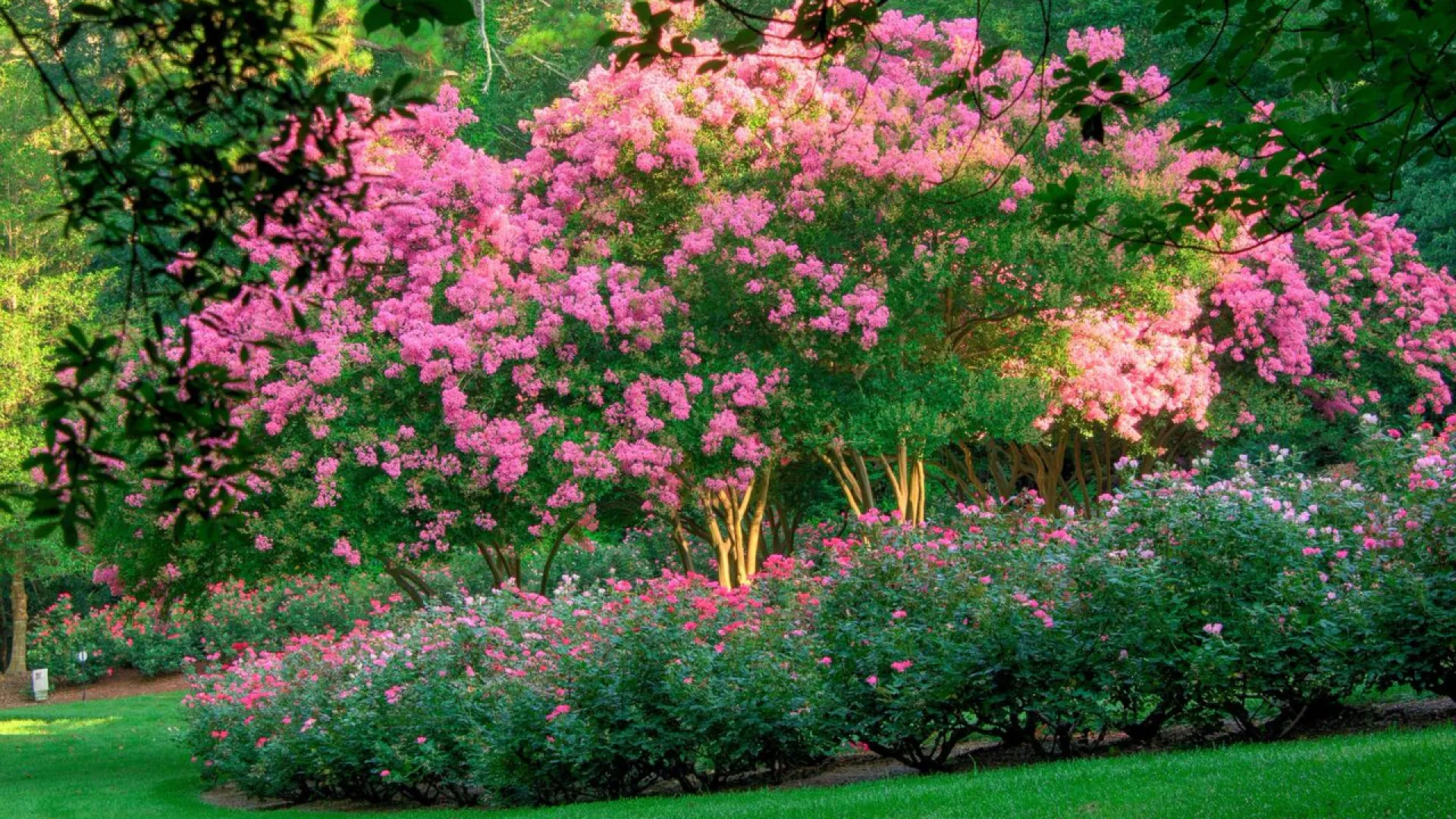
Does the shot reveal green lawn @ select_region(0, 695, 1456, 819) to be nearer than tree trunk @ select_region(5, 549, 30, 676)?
Yes

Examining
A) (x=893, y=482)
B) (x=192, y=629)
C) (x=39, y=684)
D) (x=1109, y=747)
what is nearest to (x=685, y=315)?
(x=893, y=482)

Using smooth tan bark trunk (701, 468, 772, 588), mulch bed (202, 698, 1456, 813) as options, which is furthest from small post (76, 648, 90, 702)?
mulch bed (202, 698, 1456, 813)

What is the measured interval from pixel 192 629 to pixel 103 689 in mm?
2160

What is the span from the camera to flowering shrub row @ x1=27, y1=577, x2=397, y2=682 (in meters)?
31.2

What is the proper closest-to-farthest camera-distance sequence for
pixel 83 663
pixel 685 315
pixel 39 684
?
pixel 685 315
pixel 39 684
pixel 83 663

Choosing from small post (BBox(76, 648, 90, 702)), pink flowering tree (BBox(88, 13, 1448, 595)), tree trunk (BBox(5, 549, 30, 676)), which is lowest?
small post (BBox(76, 648, 90, 702))

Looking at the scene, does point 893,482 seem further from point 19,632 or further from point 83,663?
point 19,632

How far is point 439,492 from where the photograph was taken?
1562 centimetres

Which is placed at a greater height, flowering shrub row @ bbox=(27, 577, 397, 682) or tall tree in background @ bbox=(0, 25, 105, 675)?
tall tree in background @ bbox=(0, 25, 105, 675)

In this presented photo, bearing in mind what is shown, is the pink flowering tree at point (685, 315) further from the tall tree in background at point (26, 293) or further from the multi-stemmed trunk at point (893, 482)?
the tall tree in background at point (26, 293)

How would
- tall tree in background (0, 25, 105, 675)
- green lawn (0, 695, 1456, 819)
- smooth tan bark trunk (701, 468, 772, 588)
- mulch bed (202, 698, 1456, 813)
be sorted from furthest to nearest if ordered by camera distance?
tall tree in background (0, 25, 105, 675) < smooth tan bark trunk (701, 468, 772, 588) < mulch bed (202, 698, 1456, 813) < green lawn (0, 695, 1456, 819)

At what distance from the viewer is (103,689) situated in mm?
31297

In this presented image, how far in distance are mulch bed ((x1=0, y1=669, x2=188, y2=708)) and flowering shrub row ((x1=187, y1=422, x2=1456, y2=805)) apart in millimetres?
20408

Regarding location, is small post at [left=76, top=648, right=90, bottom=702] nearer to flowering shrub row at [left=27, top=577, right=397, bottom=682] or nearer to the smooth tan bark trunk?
flowering shrub row at [left=27, top=577, right=397, bottom=682]
